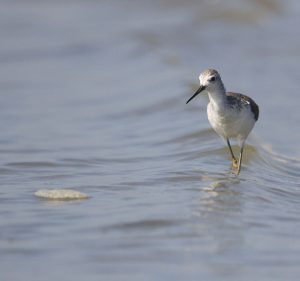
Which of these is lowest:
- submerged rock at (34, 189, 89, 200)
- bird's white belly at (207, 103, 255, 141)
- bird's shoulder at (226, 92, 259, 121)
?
submerged rock at (34, 189, 89, 200)

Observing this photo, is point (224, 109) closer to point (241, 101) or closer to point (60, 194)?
point (241, 101)

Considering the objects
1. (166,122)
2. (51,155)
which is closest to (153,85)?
(166,122)

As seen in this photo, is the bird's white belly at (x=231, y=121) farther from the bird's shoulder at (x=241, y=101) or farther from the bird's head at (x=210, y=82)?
the bird's head at (x=210, y=82)

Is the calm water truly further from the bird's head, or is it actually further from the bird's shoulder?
the bird's head

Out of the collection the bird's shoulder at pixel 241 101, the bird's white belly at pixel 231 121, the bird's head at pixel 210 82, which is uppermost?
the bird's head at pixel 210 82

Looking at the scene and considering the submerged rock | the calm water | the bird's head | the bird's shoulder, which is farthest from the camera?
the bird's shoulder

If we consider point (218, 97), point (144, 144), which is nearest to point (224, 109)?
point (218, 97)

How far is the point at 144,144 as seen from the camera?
33.8ft

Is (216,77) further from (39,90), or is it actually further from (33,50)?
(33,50)

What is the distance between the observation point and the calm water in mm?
6105

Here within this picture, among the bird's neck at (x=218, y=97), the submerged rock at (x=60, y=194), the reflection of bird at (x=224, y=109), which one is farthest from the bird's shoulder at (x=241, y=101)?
the submerged rock at (x=60, y=194)

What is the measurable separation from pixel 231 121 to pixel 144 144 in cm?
157

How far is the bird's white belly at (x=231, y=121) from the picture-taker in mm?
8984

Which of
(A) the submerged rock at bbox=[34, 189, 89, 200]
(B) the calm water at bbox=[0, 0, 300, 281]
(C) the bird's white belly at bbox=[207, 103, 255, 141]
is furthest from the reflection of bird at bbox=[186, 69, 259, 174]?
(A) the submerged rock at bbox=[34, 189, 89, 200]
